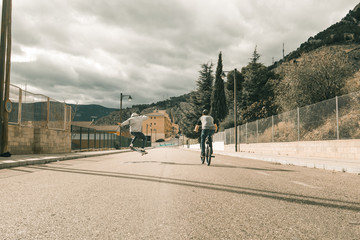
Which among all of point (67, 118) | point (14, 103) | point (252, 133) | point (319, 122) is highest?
point (14, 103)

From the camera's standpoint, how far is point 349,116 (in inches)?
564

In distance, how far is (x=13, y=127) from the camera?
14742mm

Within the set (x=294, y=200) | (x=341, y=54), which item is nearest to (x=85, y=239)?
(x=294, y=200)

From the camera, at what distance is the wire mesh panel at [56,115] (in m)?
19.2

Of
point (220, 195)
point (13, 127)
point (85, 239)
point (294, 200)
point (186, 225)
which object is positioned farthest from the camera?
point (13, 127)

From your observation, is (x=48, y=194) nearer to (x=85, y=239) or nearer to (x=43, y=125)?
(x=85, y=239)

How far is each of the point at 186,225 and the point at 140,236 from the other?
23.3 inches

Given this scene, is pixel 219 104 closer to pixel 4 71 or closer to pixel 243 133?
pixel 243 133

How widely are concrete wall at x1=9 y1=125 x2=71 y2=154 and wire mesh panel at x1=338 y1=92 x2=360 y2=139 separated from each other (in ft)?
52.7

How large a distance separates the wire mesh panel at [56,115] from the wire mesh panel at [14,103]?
3.85 m

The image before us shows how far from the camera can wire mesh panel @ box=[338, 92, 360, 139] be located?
13.9 m

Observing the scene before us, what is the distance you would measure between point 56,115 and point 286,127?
15.7 meters

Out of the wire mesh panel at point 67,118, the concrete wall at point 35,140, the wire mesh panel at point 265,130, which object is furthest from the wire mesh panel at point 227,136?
the concrete wall at point 35,140

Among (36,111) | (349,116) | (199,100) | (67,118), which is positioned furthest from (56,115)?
(199,100)
